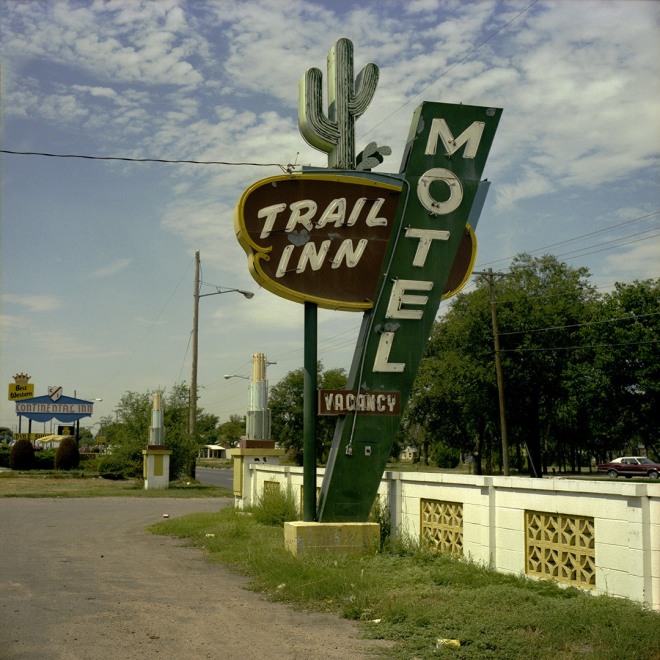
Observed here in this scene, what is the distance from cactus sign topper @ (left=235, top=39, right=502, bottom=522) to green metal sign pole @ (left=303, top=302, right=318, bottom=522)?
240 mm

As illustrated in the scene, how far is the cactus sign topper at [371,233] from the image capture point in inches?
537

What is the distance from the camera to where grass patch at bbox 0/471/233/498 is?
33.8 meters

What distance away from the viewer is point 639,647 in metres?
7.18

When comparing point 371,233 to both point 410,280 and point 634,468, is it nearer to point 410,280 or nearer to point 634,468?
point 410,280

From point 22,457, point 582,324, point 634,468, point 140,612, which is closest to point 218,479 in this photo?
point 22,457

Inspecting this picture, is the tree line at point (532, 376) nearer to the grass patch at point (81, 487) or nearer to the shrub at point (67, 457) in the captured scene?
the grass patch at point (81, 487)

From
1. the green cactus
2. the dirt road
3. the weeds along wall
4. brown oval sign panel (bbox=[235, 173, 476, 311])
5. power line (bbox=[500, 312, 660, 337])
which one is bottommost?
the dirt road

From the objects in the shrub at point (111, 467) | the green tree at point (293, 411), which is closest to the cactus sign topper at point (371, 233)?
the shrub at point (111, 467)

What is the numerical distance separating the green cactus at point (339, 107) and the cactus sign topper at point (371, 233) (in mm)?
19

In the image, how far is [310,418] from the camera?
1349cm

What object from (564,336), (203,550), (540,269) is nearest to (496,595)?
(203,550)

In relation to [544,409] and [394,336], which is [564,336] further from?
[394,336]

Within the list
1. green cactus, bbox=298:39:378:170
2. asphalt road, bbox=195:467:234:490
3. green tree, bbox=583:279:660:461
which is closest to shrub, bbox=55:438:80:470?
asphalt road, bbox=195:467:234:490

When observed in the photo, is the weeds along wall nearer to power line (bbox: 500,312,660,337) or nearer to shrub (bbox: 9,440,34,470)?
power line (bbox: 500,312,660,337)
